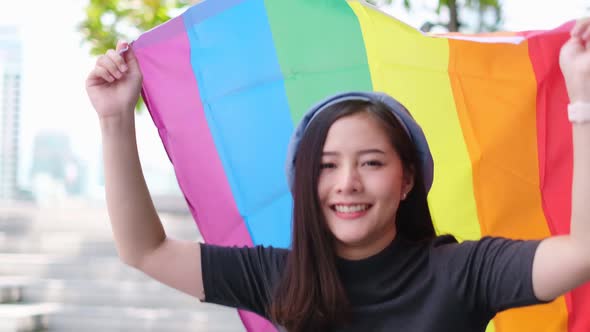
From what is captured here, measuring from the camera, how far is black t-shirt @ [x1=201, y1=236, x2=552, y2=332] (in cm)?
150

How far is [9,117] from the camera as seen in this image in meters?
10.4

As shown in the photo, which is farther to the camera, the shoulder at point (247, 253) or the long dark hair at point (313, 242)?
the shoulder at point (247, 253)

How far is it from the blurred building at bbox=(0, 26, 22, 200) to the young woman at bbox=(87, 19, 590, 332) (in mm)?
8808

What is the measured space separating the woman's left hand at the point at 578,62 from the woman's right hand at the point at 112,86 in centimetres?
95

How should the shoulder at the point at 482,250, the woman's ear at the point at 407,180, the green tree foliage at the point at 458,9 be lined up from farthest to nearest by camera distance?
the green tree foliage at the point at 458,9, the woman's ear at the point at 407,180, the shoulder at the point at 482,250

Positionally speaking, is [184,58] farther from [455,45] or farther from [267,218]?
[455,45]

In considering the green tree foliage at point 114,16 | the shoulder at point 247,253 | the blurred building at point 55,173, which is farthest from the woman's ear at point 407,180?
the blurred building at point 55,173

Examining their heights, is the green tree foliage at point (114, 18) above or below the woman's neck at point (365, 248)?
above

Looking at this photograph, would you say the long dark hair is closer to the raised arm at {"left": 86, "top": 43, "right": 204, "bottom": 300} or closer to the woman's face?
the woman's face

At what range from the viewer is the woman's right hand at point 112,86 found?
1.76 metres

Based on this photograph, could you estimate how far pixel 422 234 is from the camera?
69.9 inches

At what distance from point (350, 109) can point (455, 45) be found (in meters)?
0.73

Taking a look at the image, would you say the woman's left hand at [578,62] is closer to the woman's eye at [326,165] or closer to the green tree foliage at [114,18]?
the woman's eye at [326,165]

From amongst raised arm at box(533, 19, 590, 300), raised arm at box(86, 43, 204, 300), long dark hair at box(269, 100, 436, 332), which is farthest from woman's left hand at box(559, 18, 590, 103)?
raised arm at box(86, 43, 204, 300)
